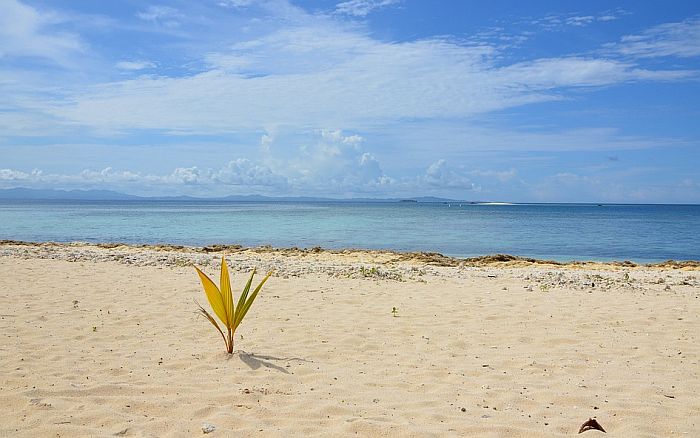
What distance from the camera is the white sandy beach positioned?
4199 mm

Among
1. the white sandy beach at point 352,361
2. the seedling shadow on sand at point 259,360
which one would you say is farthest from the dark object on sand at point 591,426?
the seedling shadow on sand at point 259,360

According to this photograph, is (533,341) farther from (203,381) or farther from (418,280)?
(418,280)

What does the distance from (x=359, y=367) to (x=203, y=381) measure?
157 cm

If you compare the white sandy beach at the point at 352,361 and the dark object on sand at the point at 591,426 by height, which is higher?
the dark object on sand at the point at 591,426

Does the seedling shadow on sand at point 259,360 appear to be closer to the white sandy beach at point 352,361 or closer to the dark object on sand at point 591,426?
the white sandy beach at point 352,361

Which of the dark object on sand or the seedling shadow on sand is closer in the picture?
the dark object on sand

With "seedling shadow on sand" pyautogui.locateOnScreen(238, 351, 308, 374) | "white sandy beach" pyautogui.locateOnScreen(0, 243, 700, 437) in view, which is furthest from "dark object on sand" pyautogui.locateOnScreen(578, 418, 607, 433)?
"seedling shadow on sand" pyautogui.locateOnScreen(238, 351, 308, 374)

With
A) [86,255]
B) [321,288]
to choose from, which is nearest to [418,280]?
[321,288]

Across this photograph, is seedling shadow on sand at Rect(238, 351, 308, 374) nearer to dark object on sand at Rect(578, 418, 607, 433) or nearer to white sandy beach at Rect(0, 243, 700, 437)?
white sandy beach at Rect(0, 243, 700, 437)

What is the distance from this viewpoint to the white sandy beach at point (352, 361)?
4199 millimetres

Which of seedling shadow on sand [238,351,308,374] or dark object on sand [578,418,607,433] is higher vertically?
dark object on sand [578,418,607,433]

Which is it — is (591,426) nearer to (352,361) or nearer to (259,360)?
(352,361)

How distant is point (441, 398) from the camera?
15.6ft

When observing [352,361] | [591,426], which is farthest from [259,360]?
[591,426]
